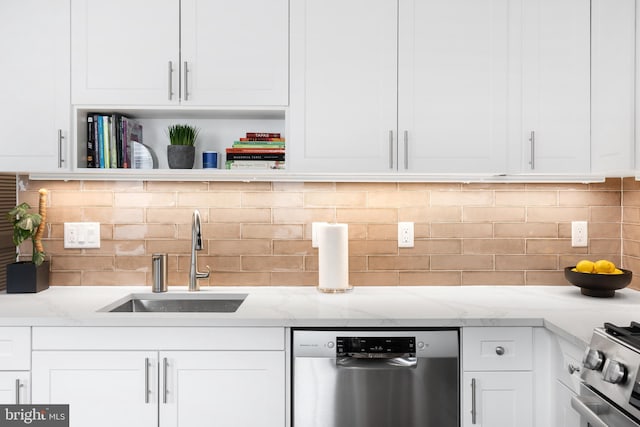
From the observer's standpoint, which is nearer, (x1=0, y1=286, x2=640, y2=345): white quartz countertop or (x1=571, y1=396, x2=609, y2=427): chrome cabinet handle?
(x1=571, y1=396, x2=609, y2=427): chrome cabinet handle

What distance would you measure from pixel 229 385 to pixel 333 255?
2.36 feet

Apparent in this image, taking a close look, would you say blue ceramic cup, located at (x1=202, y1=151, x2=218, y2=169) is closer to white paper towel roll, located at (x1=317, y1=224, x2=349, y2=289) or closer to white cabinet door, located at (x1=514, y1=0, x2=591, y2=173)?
white paper towel roll, located at (x1=317, y1=224, x2=349, y2=289)

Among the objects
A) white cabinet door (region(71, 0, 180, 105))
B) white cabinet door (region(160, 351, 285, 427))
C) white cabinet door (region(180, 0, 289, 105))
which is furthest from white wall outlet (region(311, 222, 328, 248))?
white cabinet door (region(71, 0, 180, 105))

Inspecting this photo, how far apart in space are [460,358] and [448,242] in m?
0.75

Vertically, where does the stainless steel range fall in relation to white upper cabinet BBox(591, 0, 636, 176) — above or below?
below

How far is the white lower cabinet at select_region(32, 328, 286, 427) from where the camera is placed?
1982 millimetres

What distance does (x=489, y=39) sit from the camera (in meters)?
2.28

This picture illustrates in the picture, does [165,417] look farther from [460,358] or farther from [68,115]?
[68,115]

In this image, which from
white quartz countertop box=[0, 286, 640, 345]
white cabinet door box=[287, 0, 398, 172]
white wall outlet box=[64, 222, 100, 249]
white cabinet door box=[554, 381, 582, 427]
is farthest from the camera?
white wall outlet box=[64, 222, 100, 249]

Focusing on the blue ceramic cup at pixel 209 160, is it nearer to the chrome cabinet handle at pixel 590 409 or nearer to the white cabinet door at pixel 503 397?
the white cabinet door at pixel 503 397

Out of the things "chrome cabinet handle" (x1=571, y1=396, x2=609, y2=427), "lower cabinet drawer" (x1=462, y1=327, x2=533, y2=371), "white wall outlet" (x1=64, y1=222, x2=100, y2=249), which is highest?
"white wall outlet" (x1=64, y1=222, x2=100, y2=249)

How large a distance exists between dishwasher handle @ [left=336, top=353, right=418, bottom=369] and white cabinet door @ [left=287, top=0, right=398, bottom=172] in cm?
75

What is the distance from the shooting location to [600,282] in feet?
7.46

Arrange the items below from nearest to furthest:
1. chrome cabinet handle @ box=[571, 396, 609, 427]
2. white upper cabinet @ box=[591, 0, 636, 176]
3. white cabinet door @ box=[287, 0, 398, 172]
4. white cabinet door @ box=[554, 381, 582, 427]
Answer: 1. chrome cabinet handle @ box=[571, 396, 609, 427]
2. white cabinet door @ box=[554, 381, 582, 427]
3. white upper cabinet @ box=[591, 0, 636, 176]
4. white cabinet door @ box=[287, 0, 398, 172]
